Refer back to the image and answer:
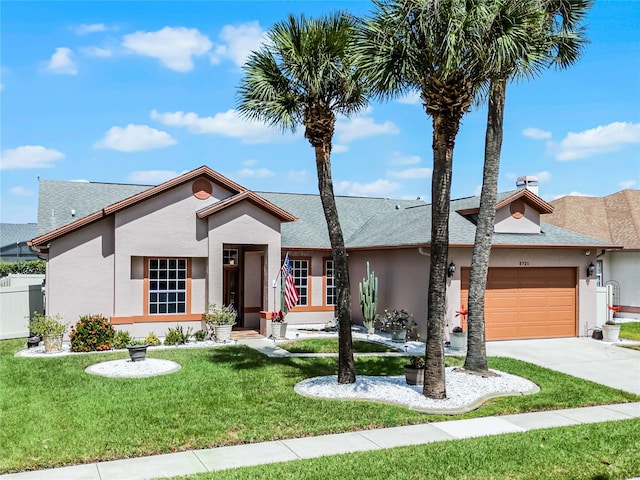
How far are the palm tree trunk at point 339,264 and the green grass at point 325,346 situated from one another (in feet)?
14.2

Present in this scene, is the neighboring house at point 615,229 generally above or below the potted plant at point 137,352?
above

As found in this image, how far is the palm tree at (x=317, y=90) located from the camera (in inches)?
440

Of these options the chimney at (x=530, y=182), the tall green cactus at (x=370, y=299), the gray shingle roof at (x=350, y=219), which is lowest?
the tall green cactus at (x=370, y=299)

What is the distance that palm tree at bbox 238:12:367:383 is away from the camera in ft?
36.7

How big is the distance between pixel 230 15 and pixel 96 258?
9051mm

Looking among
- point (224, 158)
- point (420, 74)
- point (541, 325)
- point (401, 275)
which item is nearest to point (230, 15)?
point (420, 74)

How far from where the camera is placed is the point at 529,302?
1850cm

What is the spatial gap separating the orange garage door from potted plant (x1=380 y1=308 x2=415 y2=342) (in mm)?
1957

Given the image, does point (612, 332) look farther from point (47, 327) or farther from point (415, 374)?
point (47, 327)

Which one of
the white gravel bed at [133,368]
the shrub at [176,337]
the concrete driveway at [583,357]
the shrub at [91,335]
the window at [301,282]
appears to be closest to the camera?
the white gravel bed at [133,368]

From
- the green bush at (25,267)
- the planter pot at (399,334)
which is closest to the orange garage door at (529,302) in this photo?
the planter pot at (399,334)

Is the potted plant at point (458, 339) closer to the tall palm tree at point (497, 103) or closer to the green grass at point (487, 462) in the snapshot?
the tall palm tree at point (497, 103)

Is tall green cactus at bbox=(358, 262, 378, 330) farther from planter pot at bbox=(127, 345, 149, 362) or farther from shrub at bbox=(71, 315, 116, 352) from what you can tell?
shrub at bbox=(71, 315, 116, 352)

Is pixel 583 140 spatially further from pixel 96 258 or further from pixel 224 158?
pixel 96 258
